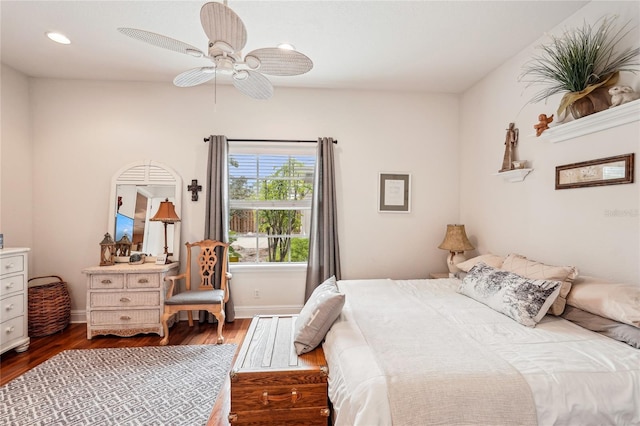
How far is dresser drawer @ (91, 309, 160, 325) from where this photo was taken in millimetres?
2969

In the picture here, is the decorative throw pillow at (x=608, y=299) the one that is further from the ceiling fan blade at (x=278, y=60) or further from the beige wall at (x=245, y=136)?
the ceiling fan blade at (x=278, y=60)

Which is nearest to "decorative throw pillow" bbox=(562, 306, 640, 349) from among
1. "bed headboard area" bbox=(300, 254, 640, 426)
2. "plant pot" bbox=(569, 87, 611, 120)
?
"bed headboard area" bbox=(300, 254, 640, 426)

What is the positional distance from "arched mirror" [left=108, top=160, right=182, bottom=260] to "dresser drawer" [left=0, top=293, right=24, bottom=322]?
37.3 inches

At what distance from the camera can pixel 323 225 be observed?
3.48 m

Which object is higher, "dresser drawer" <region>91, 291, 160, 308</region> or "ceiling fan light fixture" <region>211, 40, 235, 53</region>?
"ceiling fan light fixture" <region>211, 40, 235, 53</region>

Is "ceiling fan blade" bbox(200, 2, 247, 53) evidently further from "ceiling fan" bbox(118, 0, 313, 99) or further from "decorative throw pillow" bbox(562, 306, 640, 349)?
"decorative throw pillow" bbox(562, 306, 640, 349)

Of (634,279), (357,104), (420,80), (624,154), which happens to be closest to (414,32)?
(420,80)

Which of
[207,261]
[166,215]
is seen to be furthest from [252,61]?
[207,261]

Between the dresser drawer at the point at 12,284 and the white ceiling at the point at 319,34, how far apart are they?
2.14m

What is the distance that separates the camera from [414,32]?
8.03 feet

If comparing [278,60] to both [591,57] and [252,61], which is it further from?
[591,57]

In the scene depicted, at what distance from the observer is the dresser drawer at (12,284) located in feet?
8.41

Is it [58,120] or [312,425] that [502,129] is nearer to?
[312,425]

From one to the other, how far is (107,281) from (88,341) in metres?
0.62
